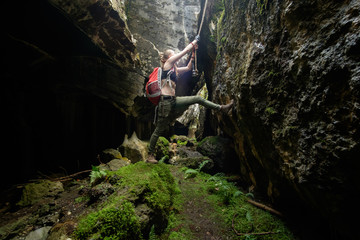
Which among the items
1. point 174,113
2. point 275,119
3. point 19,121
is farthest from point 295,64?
point 19,121

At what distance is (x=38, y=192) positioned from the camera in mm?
3670

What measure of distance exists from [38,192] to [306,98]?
5.82 metres

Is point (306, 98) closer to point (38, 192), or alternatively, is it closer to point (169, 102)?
point (169, 102)

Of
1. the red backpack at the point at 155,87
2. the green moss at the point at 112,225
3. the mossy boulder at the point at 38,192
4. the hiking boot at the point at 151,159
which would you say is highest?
the red backpack at the point at 155,87

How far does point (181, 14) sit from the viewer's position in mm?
9500

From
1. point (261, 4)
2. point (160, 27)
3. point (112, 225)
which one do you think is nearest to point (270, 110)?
point (261, 4)

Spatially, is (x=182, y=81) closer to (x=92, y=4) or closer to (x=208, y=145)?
(x=208, y=145)

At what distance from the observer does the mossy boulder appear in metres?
3.51

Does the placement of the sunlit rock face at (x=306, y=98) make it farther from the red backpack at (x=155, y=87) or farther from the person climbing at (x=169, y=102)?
the red backpack at (x=155, y=87)

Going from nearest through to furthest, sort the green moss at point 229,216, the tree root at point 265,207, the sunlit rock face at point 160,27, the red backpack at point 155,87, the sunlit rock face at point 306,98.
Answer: the sunlit rock face at point 306,98 < the green moss at point 229,216 < the tree root at point 265,207 < the red backpack at point 155,87 < the sunlit rock face at point 160,27

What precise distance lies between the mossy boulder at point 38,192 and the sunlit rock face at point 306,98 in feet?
17.0

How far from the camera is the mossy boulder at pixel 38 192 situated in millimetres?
3509

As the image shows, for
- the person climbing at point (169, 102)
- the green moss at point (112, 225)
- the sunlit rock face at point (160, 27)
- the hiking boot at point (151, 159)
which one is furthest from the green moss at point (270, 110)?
the sunlit rock face at point (160, 27)

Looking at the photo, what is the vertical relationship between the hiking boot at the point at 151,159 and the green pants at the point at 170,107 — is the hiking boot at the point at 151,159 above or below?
below
